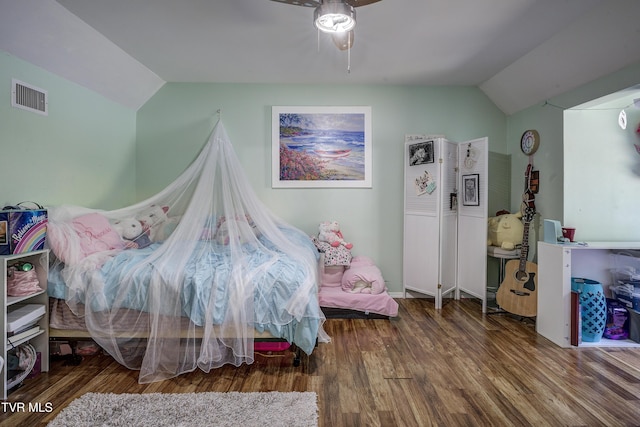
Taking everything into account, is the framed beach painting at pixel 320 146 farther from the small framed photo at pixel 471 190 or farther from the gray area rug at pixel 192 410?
the gray area rug at pixel 192 410

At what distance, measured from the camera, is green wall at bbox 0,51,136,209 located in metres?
2.63

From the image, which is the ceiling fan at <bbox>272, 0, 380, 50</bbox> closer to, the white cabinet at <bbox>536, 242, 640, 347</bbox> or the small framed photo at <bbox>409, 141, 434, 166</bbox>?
the small framed photo at <bbox>409, 141, 434, 166</bbox>

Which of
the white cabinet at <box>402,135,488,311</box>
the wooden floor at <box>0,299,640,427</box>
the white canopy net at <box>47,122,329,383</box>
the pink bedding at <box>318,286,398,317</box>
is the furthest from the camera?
the white cabinet at <box>402,135,488,311</box>

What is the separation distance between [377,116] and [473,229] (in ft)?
6.10

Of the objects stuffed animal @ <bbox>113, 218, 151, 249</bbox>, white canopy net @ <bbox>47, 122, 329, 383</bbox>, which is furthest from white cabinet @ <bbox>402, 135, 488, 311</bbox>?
stuffed animal @ <bbox>113, 218, 151, 249</bbox>

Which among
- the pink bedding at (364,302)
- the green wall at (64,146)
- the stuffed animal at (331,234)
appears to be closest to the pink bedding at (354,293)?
the pink bedding at (364,302)

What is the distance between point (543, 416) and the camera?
1975 millimetres

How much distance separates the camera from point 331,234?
4.05m

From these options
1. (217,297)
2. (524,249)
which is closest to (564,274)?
(524,249)

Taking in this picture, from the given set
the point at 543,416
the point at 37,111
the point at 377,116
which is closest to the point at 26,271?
the point at 37,111

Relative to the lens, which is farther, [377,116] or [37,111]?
[377,116]

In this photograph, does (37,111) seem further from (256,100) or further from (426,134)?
(426,134)

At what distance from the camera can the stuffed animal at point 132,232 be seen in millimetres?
3053

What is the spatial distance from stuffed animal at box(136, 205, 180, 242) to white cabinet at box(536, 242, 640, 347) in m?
3.49
